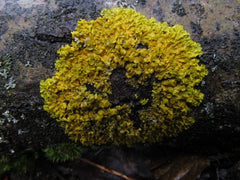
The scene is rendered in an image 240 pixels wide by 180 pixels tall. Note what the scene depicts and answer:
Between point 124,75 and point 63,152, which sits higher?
point 124,75

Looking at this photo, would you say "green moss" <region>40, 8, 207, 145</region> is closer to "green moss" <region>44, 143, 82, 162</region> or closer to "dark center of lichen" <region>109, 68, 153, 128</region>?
"dark center of lichen" <region>109, 68, 153, 128</region>

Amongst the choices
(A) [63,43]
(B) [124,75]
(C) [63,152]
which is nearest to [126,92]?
(B) [124,75]

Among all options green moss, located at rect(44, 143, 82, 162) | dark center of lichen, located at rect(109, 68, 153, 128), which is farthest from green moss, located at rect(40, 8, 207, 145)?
green moss, located at rect(44, 143, 82, 162)

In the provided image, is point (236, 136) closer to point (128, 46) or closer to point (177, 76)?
point (177, 76)

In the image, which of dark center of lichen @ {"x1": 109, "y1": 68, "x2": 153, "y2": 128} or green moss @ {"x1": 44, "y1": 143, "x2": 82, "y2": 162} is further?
green moss @ {"x1": 44, "y1": 143, "x2": 82, "y2": 162}

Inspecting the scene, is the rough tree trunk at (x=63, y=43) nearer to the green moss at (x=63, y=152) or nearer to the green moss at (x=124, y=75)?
the green moss at (x=124, y=75)

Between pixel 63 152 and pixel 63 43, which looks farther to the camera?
pixel 63 152

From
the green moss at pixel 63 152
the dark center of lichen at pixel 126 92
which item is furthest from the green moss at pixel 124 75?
the green moss at pixel 63 152

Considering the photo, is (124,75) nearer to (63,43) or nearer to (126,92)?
(126,92)
